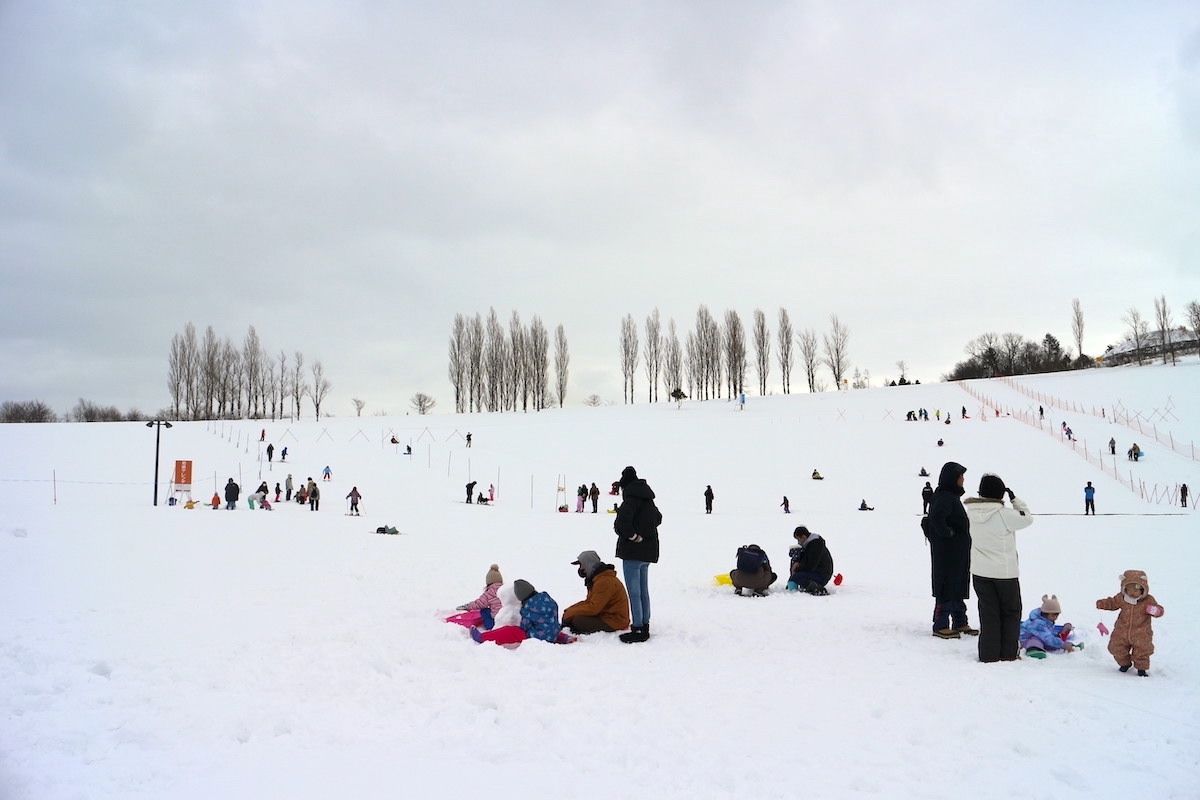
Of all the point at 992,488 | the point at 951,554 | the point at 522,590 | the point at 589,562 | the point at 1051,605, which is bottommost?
the point at 1051,605

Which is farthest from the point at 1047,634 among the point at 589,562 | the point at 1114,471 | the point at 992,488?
the point at 1114,471

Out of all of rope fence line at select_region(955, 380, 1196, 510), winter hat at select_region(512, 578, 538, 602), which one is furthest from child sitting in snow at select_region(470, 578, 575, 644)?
rope fence line at select_region(955, 380, 1196, 510)

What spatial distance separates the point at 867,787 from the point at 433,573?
9808 mm

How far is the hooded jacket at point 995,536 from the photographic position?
6.86 m

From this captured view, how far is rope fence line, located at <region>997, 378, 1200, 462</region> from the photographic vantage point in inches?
1507

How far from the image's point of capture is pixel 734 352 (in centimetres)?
8981

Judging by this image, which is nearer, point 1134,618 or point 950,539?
point 1134,618

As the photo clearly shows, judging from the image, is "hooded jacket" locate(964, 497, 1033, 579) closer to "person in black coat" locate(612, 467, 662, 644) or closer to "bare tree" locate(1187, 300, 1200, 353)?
"person in black coat" locate(612, 467, 662, 644)

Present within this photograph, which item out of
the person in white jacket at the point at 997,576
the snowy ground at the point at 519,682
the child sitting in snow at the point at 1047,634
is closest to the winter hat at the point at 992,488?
the person in white jacket at the point at 997,576

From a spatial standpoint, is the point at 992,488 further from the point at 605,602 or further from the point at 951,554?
the point at 605,602

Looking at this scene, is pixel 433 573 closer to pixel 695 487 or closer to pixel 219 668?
pixel 219 668

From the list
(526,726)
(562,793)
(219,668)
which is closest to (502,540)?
(219,668)

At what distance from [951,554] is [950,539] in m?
0.16

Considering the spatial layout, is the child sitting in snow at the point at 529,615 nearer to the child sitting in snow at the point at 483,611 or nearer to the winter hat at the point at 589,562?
the child sitting in snow at the point at 483,611
